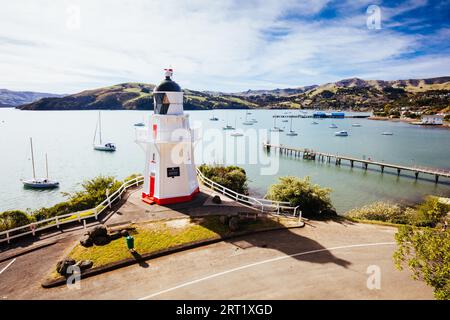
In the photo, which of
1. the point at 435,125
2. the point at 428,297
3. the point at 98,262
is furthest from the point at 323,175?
the point at 435,125

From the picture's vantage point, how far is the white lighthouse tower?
2147 centimetres

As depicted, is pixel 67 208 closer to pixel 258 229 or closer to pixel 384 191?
pixel 258 229

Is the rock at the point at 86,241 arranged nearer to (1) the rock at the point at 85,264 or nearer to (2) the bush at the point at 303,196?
(1) the rock at the point at 85,264

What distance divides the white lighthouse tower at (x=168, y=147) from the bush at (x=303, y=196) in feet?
27.5

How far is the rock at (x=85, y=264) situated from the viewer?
1375cm

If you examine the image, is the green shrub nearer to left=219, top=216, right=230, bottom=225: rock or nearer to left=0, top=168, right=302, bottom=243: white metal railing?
left=0, top=168, right=302, bottom=243: white metal railing

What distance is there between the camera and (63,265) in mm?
13430

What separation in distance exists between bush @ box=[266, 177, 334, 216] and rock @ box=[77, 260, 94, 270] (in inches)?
623

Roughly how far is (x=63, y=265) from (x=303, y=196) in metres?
18.1

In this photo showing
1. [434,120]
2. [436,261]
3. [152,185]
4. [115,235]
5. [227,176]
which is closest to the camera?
[436,261]

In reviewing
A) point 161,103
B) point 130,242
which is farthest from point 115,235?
point 161,103

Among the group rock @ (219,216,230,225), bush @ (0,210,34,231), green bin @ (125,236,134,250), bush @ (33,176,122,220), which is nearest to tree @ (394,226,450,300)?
rock @ (219,216,230,225)

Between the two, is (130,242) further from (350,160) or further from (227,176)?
(350,160)

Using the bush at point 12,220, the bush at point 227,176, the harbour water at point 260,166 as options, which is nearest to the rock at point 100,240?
the bush at point 12,220
